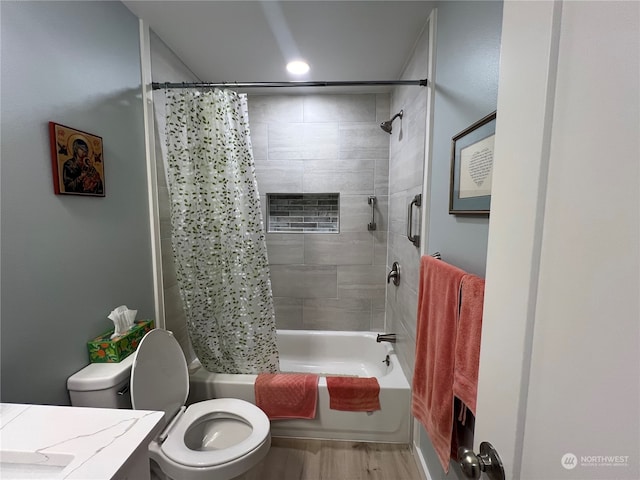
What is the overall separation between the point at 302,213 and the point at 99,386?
1915 millimetres

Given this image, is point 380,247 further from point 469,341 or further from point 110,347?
point 110,347

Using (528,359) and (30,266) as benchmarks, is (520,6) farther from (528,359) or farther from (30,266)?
(30,266)

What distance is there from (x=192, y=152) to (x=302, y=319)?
1766mm

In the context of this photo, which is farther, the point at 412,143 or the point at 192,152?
the point at 412,143

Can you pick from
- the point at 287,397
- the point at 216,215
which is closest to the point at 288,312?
the point at 287,397

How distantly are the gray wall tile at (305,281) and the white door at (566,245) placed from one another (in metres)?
2.12

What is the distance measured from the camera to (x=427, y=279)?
1204 mm

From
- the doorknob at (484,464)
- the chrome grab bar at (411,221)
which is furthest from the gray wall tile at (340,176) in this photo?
the doorknob at (484,464)

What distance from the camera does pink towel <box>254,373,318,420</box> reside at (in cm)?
183

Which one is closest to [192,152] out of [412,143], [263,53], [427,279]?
[263,53]

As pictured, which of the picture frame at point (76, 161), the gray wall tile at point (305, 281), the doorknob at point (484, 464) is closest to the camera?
the doorknob at point (484, 464)

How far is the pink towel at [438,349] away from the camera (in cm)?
100

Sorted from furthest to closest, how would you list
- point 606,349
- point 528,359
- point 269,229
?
point 269,229, point 528,359, point 606,349

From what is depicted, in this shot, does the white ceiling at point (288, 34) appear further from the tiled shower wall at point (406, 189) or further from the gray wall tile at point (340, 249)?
the gray wall tile at point (340, 249)
